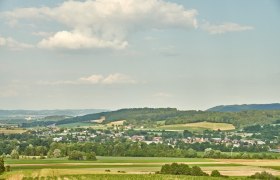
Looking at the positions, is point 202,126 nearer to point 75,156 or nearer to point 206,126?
point 206,126

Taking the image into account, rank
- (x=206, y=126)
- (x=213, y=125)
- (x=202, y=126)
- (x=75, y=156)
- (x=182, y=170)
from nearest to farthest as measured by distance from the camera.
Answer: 1. (x=182, y=170)
2. (x=75, y=156)
3. (x=206, y=126)
4. (x=202, y=126)
5. (x=213, y=125)

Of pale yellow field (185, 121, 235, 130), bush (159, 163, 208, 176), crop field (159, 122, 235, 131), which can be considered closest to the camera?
bush (159, 163, 208, 176)

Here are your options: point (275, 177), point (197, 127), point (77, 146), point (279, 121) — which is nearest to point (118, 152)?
point (77, 146)

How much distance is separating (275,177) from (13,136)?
351 ft

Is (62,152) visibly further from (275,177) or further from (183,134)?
(183,134)

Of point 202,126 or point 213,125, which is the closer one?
point 202,126

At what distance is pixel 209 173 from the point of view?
68125 mm

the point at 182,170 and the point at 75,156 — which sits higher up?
the point at 182,170

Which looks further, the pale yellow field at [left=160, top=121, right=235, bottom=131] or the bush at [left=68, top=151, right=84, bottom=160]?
the pale yellow field at [left=160, top=121, right=235, bottom=131]

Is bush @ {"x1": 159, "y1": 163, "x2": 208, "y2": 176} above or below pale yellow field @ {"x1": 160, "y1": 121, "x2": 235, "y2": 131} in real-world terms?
below

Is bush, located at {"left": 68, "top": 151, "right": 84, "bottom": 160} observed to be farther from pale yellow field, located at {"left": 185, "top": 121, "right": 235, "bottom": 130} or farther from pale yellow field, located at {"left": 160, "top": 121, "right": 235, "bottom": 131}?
pale yellow field, located at {"left": 185, "top": 121, "right": 235, "bottom": 130}

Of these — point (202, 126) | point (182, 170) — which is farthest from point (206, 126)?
point (182, 170)

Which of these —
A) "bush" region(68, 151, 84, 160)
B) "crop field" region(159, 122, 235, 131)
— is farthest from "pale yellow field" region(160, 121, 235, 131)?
"bush" region(68, 151, 84, 160)

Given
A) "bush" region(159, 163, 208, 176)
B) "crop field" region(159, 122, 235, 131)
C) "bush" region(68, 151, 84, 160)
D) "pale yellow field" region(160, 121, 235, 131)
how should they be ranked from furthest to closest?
"pale yellow field" region(160, 121, 235, 131), "crop field" region(159, 122, 235, 131), "bush" region(68, 151, 84, 160), "bush" region(159, 163, 208, 176)
